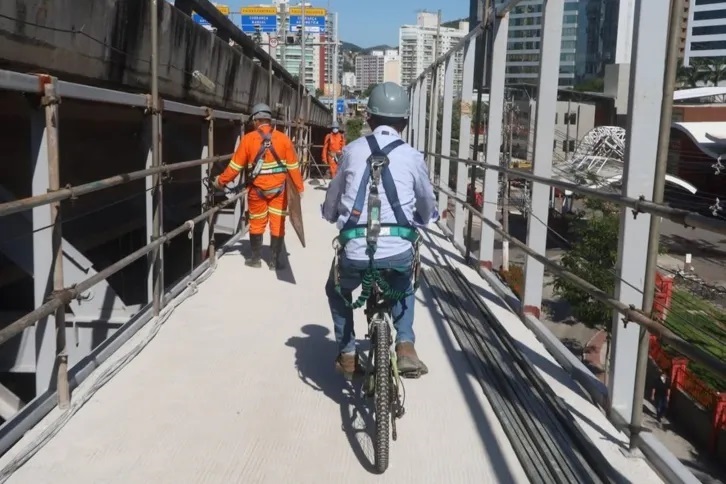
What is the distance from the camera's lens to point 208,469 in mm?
3594

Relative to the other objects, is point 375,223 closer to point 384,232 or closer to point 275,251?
point 384,232

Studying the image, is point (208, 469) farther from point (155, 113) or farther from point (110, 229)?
point (110, 229)

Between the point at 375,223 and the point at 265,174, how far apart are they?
410 centimetres

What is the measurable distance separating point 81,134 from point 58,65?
2710 mm

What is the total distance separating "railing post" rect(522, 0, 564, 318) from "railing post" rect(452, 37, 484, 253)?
10.9ft

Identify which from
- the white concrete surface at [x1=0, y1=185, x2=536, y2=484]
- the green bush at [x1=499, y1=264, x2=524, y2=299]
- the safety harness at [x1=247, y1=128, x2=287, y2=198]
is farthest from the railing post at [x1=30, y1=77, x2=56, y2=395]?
the safety harness at [x1=247, y1=128, x2=287, y2=198]

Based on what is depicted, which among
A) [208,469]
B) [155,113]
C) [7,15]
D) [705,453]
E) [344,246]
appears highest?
[7,15]

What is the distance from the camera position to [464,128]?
9.86m

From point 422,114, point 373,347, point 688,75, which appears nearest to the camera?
point 373,347

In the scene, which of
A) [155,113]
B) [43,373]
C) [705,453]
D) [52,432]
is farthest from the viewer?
[705,453]

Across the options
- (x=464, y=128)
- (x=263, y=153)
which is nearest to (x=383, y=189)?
(x=263, y=153)

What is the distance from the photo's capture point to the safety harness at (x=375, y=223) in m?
4.02

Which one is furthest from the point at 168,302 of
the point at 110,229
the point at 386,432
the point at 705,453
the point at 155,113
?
the point at 705,453

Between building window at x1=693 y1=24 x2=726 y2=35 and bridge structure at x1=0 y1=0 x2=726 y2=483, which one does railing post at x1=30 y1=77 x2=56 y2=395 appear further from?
building window at x1=693 y1=24 x2=726 y2=35
